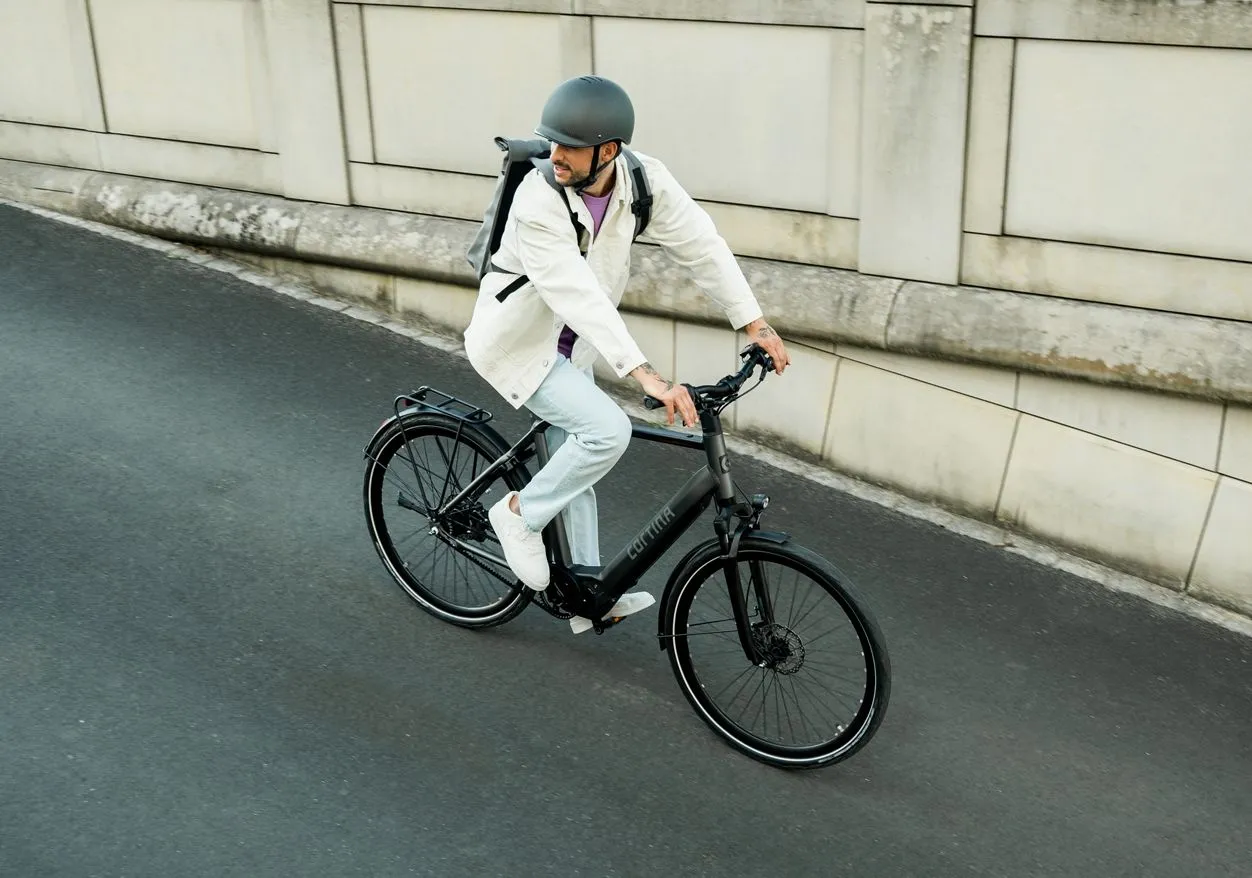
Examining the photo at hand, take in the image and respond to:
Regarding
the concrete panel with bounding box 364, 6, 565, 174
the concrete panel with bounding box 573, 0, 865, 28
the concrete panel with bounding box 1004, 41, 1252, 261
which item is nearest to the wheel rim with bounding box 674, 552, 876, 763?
the concrete panel with bounding box 1004, 41, 1252, 261

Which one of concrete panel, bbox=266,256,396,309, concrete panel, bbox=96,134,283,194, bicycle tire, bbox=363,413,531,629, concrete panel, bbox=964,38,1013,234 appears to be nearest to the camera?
bicycle tire, bbox=363,413,531,629

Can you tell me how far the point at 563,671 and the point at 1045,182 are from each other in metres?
2.75

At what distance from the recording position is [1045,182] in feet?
20.0

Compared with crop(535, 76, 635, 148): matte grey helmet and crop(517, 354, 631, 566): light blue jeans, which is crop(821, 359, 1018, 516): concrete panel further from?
crop(535, 76, 635, 148): matte grey helmet

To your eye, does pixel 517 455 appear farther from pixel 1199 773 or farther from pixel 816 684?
pixel 1199 773

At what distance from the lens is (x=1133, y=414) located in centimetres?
601

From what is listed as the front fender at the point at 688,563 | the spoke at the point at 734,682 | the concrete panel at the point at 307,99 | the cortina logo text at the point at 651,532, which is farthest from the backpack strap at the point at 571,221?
the concrete panel at the point at 307,99

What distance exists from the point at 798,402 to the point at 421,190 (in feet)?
8.18

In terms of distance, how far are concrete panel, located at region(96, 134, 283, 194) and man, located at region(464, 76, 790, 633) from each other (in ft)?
14.0

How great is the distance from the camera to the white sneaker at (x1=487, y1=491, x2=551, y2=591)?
5.00 metres

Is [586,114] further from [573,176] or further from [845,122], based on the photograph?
[845,122]

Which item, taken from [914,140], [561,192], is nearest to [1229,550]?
[914,140]

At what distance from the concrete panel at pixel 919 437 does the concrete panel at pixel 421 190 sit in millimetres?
2282

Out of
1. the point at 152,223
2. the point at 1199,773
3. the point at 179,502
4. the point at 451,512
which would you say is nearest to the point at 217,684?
the point at 451,512
